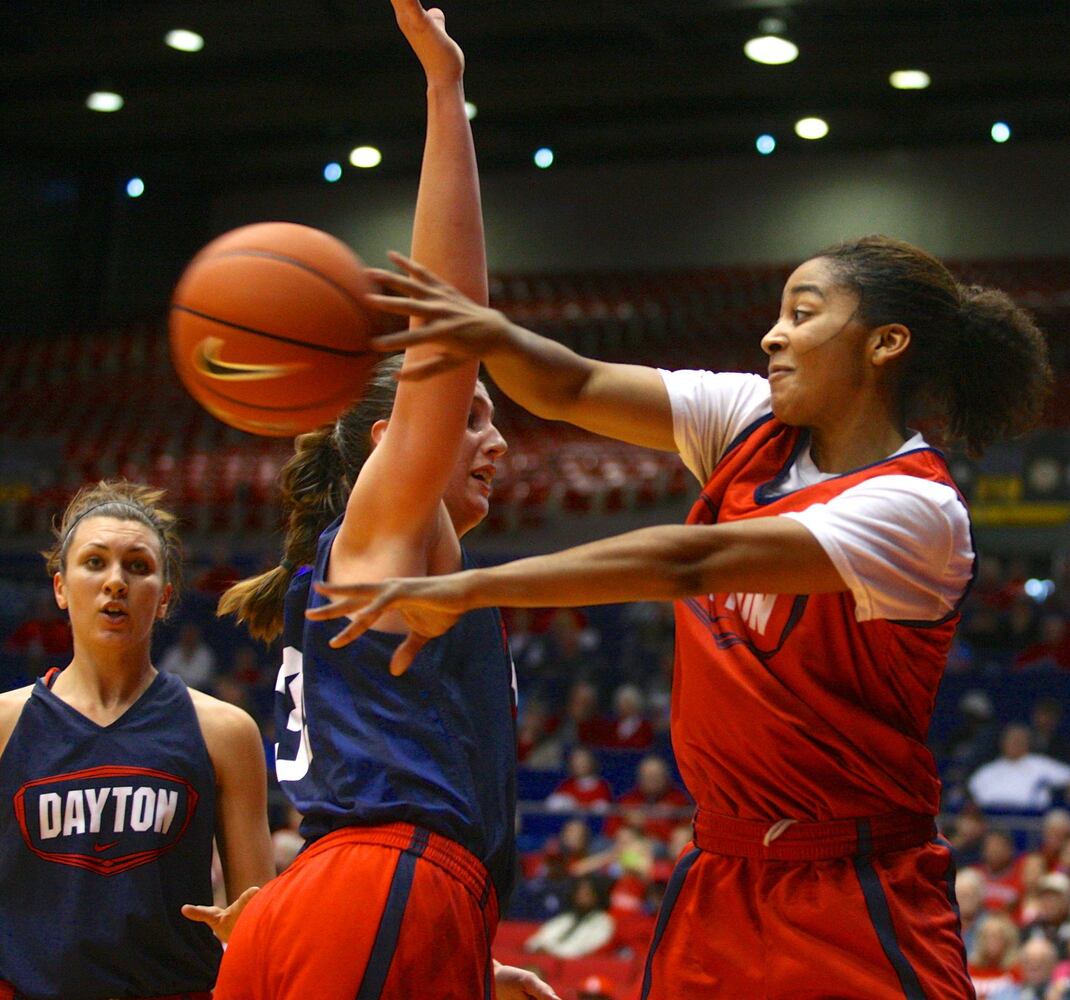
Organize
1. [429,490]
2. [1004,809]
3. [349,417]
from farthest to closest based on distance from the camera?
[1004,809], [349,417], [429,490]

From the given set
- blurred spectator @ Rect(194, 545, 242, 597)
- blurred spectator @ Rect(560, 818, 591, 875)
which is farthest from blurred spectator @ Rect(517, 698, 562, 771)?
blurred spectator @ Rect(194, 545, 242, 597)

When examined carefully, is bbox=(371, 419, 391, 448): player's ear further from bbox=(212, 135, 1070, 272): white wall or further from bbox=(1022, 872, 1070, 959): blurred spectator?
bbox=(212, 135, 1070, 272): white wall

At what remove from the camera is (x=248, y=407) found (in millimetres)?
2223

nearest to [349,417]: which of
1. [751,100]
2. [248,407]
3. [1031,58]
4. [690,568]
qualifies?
[248,407]

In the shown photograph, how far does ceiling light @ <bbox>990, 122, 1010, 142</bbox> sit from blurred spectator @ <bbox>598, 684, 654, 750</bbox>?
9746mm

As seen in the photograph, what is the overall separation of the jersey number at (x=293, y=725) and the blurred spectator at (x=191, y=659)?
9360 millimetres

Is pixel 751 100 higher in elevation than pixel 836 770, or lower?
higher

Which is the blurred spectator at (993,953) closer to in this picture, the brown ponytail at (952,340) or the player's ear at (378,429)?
the brown ponytail at (952,340)

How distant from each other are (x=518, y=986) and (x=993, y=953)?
481 centimetres

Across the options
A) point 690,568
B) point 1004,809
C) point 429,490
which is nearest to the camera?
point 690,568

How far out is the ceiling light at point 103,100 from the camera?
17.0m

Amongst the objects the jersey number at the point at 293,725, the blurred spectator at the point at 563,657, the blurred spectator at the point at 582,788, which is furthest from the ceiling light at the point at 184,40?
the jersey number at the point at 293,725

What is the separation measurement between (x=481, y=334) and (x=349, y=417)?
53 cm

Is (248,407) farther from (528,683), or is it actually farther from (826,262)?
(528,683)
